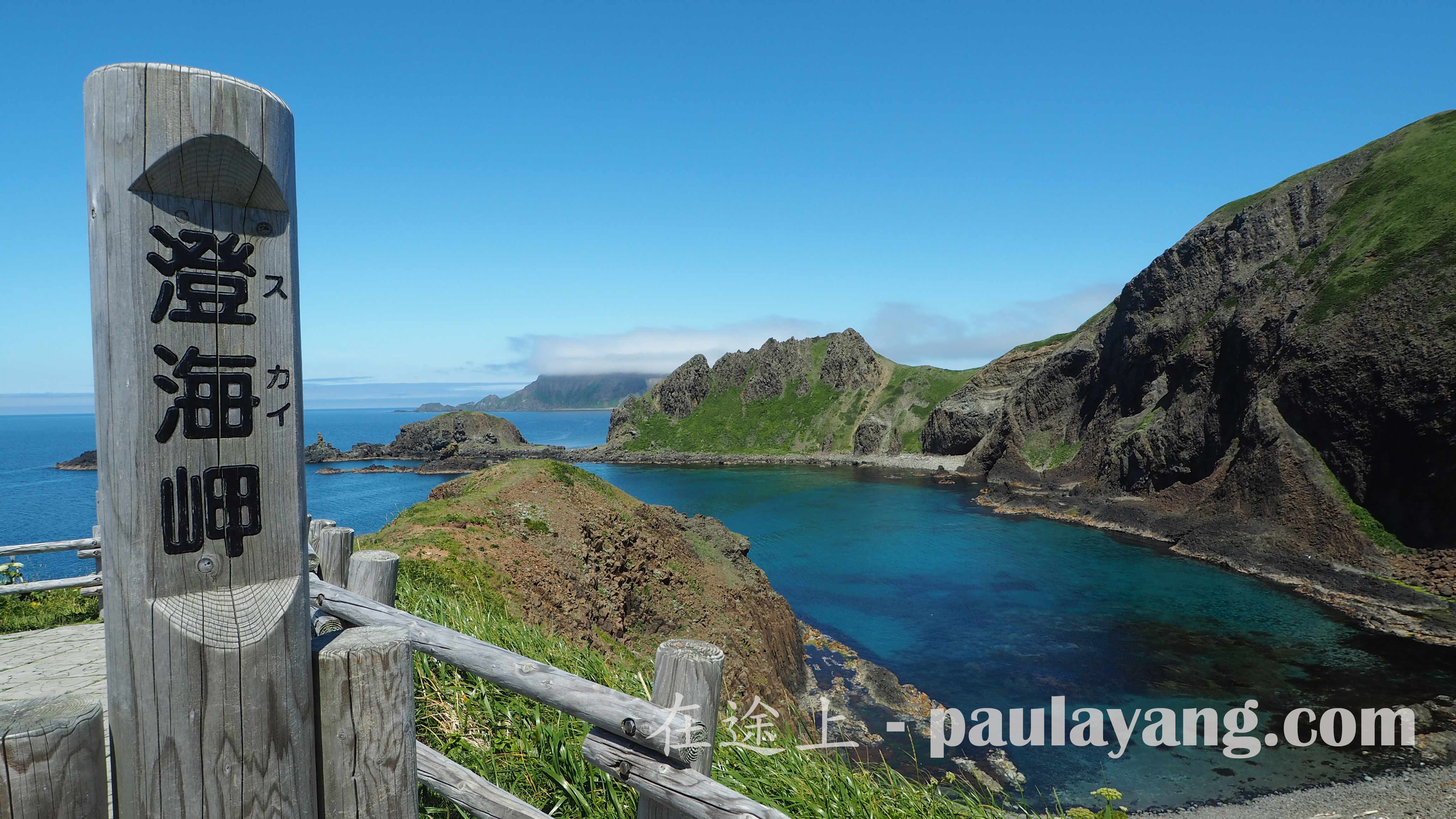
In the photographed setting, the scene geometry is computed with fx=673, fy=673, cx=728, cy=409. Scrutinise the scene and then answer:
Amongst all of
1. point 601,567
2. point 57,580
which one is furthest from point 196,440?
point 601,567

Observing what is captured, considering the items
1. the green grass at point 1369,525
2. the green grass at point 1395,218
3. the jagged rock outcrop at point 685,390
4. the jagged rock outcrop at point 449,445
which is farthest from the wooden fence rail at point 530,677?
the jagged rock outcrop at point 685,390

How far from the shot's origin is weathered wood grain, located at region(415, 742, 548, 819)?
3.62 m

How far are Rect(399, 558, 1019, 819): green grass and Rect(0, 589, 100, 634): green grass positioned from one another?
8.50 meters

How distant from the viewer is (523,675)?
3.68 m

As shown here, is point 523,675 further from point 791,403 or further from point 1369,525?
point 791,403

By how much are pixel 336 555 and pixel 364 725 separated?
3.79 meters

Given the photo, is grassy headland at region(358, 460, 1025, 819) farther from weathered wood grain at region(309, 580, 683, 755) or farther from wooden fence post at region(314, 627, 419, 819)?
wooden fence post at region(314, 627, 419, 819)

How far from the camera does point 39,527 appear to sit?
50.3 meters

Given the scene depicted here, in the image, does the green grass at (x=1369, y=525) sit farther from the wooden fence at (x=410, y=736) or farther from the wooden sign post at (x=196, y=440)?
the wooden sign post at (x=196, y=440)

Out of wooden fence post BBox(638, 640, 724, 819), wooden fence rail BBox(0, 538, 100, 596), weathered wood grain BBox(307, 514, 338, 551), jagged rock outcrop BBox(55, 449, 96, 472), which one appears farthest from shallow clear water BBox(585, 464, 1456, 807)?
jagged rock outcrop BBox(55, 449, 96, 472)

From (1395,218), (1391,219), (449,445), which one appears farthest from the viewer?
(449,445)

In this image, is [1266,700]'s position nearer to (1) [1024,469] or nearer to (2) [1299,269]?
(2) [1299,269]

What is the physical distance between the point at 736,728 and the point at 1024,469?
69.0 meters

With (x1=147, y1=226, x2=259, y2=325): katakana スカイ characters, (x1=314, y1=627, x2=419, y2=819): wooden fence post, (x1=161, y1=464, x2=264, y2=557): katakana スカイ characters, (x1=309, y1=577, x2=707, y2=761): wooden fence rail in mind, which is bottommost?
(x1=309, y1=577, x2=707, y2=761): wooden fence rail
